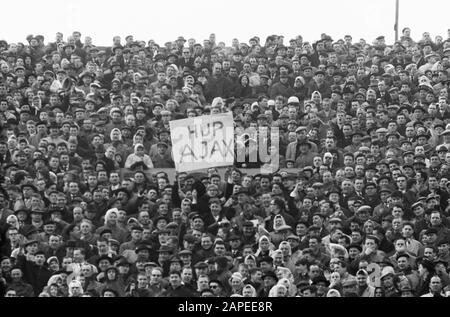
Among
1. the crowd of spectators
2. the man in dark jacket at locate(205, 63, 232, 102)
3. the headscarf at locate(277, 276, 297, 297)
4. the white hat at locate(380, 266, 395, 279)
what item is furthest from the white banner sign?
the white hat at locate(380, 266, 395, 279)

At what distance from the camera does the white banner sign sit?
21.5 m

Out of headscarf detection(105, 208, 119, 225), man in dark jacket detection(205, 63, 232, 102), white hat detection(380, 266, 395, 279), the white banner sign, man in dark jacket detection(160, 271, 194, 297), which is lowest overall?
man in dark jacket detection(160, 271, 194, 297)

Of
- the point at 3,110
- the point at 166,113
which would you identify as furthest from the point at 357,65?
the point at 3,110

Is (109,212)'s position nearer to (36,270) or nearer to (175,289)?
(36,270)

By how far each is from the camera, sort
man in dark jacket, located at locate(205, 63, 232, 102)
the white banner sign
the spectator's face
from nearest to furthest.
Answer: the spectator's face, the white banner sign, man in dark jacket, located at locate(205, 63, 232, 102)

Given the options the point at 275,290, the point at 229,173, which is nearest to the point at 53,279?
the point at 275,290

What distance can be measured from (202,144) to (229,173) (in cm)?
63

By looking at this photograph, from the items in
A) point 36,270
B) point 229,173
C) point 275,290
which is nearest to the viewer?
point 275,290

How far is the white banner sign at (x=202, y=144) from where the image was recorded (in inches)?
845

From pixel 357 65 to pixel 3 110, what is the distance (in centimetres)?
626

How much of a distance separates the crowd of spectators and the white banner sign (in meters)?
0.24

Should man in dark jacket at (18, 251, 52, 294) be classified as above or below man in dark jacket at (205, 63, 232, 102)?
below

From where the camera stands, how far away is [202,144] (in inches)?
847

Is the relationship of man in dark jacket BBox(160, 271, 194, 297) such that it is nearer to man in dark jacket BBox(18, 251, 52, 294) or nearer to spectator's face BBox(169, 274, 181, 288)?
spectator's face BBox(169, 274, 181, 288)
